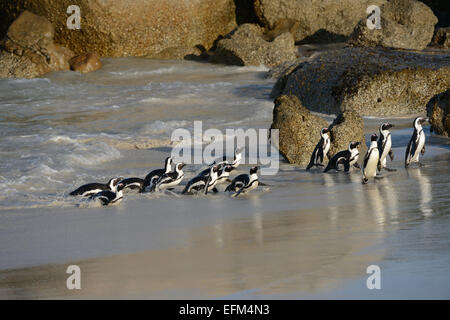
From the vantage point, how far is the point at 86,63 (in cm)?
2033

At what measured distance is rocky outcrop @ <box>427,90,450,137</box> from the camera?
1038cm

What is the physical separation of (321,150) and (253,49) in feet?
38.6

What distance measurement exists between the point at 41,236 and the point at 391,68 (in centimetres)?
880

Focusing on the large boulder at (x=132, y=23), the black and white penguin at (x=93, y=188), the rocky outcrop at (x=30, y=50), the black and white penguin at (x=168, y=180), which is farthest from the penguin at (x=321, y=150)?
the large boulder at (x=132, y=23)

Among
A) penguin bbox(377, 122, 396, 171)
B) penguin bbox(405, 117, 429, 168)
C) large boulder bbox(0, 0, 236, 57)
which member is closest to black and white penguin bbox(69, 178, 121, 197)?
penguin bbox(377, 122, 396, 171)

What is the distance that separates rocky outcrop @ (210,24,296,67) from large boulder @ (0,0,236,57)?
216 cm

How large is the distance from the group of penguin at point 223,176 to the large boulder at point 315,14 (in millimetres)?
14236

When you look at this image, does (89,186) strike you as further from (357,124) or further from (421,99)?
(421,99)

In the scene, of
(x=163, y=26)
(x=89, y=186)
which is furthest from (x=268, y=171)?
(x=163, y=26)

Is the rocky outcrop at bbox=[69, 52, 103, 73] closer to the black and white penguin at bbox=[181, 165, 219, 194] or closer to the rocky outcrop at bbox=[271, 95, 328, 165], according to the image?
the rocky outcrop at bbox=[271, 95, 328, 165]

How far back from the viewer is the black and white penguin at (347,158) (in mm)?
8641

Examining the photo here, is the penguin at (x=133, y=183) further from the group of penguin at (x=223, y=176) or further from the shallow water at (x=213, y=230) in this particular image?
the shallow water at (x=213, y=230)

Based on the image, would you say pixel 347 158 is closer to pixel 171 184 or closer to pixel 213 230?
pixel 171 184

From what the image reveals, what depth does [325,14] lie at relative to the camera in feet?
76.1
